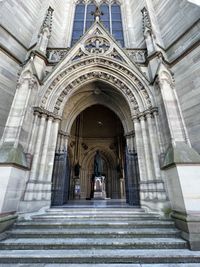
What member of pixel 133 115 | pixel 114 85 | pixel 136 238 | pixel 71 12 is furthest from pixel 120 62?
pixel 71 12

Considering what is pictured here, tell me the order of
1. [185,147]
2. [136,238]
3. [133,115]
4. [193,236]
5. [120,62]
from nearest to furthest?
[193,236]
[136,238]
[185,147]
[133,115]
[120,62]

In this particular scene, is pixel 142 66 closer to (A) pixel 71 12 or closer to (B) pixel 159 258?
(B) pixel 159 258

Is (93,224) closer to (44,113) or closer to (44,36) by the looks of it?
(44,113)

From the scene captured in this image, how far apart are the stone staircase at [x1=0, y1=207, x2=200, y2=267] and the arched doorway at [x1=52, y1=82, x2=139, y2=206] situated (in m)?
2.90

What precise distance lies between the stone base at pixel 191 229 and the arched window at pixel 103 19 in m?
9.75

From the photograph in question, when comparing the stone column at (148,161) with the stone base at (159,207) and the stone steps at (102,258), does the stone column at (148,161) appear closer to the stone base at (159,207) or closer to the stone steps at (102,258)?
the stone base at (159,207)

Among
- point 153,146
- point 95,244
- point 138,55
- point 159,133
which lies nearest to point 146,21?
point 138,55

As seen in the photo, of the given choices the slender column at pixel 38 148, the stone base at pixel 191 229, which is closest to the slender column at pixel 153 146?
the stone base at pixel 191 229

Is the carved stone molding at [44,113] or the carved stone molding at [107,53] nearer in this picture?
the carved stone molding at [44,113]

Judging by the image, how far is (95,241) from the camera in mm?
2748

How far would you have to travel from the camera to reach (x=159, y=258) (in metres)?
2.32

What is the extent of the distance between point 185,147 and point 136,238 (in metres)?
2.57

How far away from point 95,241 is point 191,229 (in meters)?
1.95

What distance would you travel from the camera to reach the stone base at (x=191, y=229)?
264 centimetres
